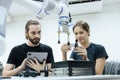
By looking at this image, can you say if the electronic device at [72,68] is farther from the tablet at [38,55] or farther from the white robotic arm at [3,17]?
the white robotic arm at [3,17]

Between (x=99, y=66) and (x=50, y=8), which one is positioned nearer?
(x=50, y=8)

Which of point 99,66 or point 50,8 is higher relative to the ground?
point 50,8

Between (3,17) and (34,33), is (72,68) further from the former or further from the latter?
(3,17)

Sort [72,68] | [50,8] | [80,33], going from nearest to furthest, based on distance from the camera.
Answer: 1. [50,8]
2. [72,68]
3. [80,33]

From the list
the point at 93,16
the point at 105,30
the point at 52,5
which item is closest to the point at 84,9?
Answer: the point at 93,16

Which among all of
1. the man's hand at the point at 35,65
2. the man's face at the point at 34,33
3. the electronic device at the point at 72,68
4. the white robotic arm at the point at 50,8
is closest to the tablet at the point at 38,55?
the man's hand at the point at 35,65

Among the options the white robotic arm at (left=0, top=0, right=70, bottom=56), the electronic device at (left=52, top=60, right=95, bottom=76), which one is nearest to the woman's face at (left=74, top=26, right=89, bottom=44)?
Answer: the electronic device at (left=52, top=60, right=95, bottom=76)

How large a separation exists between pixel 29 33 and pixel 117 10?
2.44 meters

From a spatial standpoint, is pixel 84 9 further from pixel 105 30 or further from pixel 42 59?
pixel 42 59

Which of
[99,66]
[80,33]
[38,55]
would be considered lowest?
[99,66]

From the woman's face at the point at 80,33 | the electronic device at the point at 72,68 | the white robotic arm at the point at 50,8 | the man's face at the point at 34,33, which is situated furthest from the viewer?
the man's face at the point at 34,33

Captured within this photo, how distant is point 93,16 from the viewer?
4258 millimetres

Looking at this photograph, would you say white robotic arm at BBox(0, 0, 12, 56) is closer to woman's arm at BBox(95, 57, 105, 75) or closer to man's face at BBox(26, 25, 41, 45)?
woman's arm at BBox(95, 57, 105, 75)

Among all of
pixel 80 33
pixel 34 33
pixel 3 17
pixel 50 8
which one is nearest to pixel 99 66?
pixel 80 33
